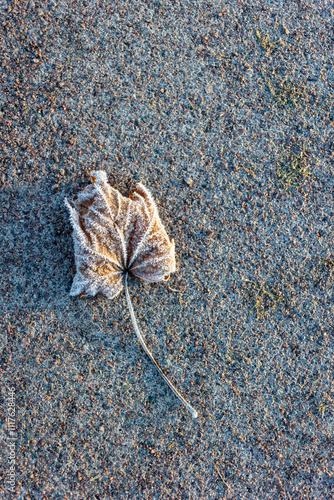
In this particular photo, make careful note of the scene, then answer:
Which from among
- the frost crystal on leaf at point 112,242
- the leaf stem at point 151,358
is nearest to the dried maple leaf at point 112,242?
the frost crystal on leaf at point 112,242

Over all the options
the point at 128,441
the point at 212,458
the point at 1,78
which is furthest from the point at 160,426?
the point at 1,78

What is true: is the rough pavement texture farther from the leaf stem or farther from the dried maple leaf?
the dried maple leaf

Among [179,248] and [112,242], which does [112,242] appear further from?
[179,248]

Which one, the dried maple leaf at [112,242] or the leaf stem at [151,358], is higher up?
the dried maple leaf at [112,242]

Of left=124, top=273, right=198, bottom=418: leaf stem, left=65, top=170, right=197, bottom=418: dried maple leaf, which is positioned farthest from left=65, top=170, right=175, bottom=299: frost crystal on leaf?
left=124, top=273, right=198, bottom=418: leaf stem

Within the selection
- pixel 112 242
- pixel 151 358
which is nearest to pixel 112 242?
pixel 112 242

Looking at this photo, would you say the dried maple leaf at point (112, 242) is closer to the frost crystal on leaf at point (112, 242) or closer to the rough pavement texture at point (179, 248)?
the frost crystal on leaf at point (112, 242)
